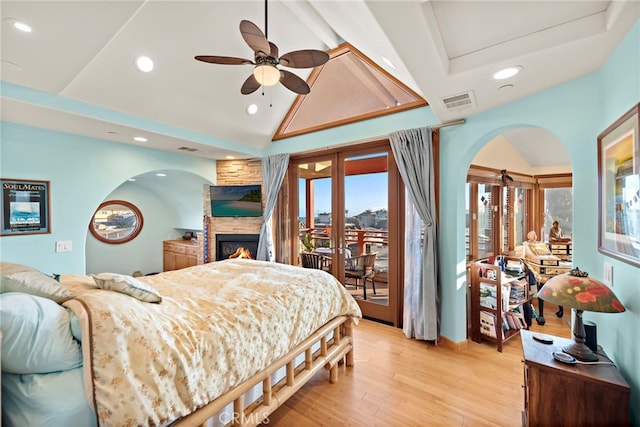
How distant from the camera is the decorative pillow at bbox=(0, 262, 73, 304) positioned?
1109 millimetres

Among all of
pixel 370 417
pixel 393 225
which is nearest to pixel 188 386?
pixel 370 417

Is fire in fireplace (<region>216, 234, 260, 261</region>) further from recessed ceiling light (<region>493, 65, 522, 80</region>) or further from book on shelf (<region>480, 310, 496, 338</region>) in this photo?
recessed ceiling light (<region>493, 65, 522, 80</region>)

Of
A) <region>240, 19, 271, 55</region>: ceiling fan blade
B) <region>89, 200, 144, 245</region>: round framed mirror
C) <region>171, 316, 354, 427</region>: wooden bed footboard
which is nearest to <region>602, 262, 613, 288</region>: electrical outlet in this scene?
<region>171, 316, 354, 427</region>: wooden bed footboard

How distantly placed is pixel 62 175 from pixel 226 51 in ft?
7.78

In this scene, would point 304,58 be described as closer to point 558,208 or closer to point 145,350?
point 145,350

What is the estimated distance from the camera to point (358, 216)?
12.2ft

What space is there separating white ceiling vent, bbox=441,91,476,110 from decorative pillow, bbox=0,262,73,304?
9.65 feet

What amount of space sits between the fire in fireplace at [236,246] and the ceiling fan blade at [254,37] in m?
3.24

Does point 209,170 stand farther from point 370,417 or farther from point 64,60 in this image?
point 370,417

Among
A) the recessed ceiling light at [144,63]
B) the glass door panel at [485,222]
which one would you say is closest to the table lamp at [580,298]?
the glass door panel at [485,222]

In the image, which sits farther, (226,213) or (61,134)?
(226,213)

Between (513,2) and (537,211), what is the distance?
15.2ft

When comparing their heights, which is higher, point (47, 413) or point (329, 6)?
point (329, 6)

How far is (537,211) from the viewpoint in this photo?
481cm
